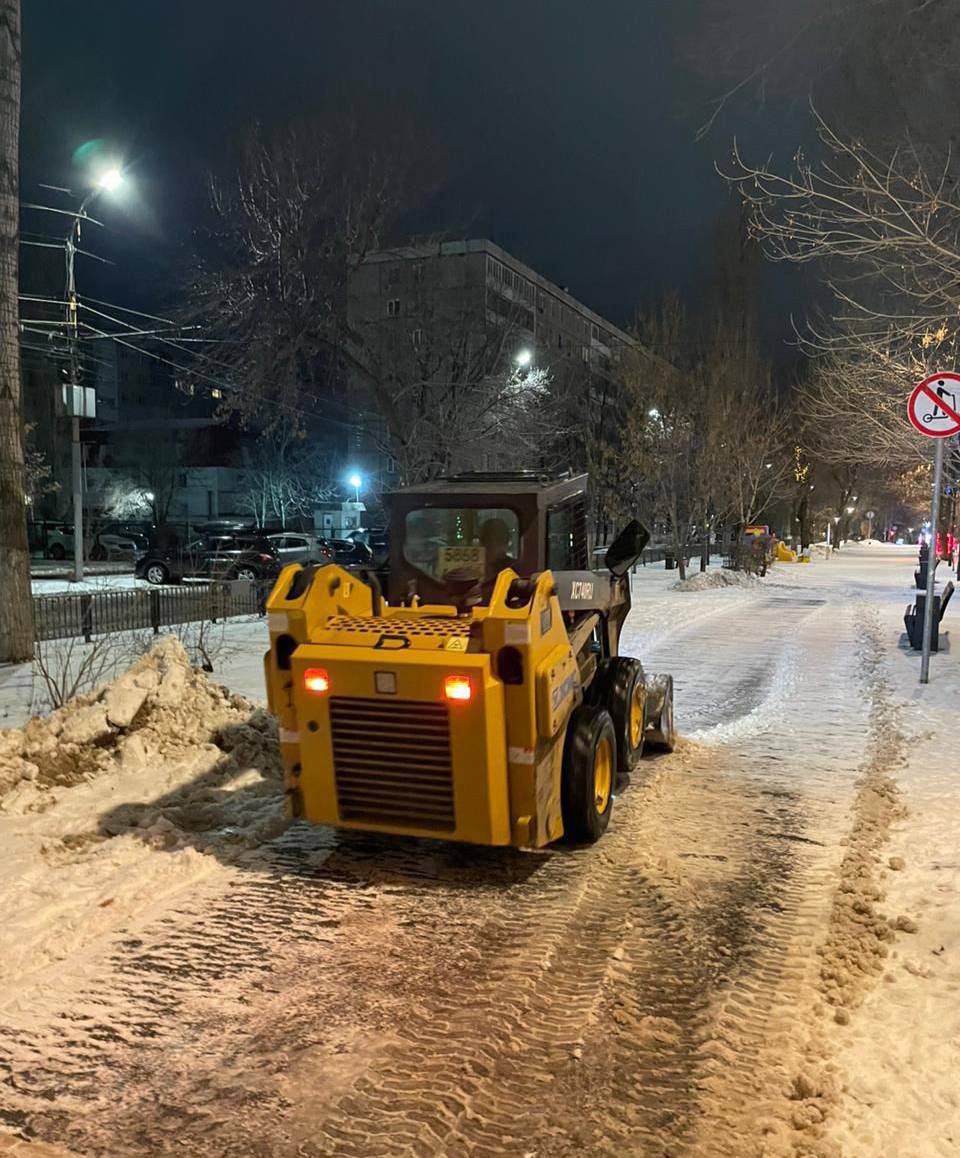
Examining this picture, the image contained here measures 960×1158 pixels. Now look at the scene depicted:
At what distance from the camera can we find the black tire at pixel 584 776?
17.1ft

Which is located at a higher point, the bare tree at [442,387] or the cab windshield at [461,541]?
the bare tree at [442,387]

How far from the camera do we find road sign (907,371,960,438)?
29.6ft

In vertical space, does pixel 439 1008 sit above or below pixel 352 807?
below

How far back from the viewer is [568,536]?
630 centimetres

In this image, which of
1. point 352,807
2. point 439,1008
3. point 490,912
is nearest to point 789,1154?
point 439,1008

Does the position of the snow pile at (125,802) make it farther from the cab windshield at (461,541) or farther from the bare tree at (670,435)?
the bare tree at (670,435)

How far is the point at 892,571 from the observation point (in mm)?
36844

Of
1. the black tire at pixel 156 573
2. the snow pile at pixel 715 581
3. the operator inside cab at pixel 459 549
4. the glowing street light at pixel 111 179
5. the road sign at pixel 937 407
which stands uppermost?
the glowing street light at pixel 111 179

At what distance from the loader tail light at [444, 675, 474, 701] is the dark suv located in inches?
809

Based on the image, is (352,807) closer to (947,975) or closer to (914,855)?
(947,975)

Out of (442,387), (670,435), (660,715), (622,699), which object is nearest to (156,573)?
(442,387)

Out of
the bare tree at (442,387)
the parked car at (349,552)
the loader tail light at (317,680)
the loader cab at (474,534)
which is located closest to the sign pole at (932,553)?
the loader cab at (474,534)

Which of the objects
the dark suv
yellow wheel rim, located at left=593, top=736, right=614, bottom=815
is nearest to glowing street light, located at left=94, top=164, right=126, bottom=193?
the dark suv

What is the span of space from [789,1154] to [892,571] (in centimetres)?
3784
